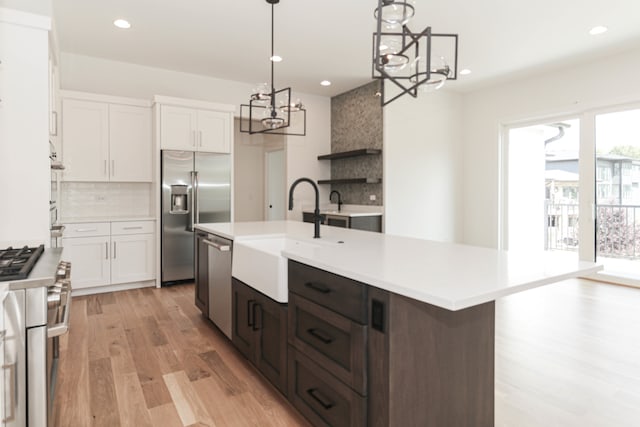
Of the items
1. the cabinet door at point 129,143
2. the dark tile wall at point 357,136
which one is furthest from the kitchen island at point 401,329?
the dark tile wall at point 357,136

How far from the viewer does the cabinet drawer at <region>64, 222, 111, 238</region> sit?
4.23m

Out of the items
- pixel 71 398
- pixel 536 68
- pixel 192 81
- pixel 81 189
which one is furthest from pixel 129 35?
pixel 536 68

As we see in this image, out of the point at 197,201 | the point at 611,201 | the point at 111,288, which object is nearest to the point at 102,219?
the point at 111,288

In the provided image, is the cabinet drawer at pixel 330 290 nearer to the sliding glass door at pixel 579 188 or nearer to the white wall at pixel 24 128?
the white wall at pixel 24 128

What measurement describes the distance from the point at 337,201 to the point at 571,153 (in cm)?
365

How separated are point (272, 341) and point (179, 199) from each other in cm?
324

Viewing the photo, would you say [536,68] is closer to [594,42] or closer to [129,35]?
A: [594,42]

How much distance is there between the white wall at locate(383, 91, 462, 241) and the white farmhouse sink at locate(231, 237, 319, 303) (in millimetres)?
3516

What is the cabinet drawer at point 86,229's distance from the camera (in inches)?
166

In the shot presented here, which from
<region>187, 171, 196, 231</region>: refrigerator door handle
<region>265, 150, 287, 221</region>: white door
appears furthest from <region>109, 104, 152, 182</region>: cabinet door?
<region>265, 150, 287, 221</region>: white door

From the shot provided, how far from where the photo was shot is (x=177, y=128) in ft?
15.9

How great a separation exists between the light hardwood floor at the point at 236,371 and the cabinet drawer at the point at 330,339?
47 centimetres

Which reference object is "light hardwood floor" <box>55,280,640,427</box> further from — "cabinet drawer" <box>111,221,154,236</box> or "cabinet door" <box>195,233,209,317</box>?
"cabinet drawer" <box>111,221,154,236</box>

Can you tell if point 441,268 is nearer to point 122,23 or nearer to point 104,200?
point 122,23
